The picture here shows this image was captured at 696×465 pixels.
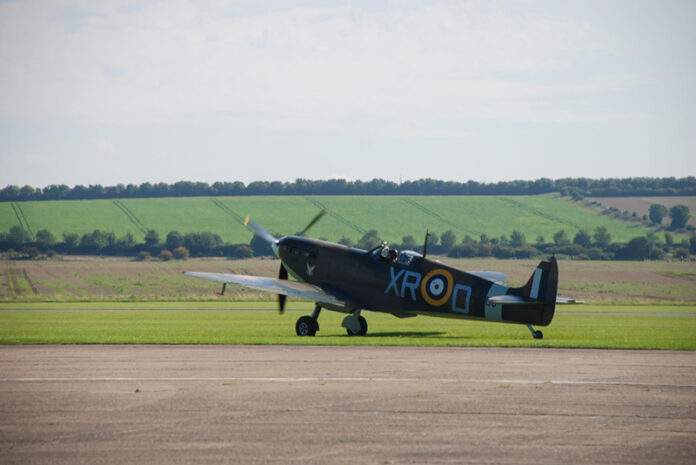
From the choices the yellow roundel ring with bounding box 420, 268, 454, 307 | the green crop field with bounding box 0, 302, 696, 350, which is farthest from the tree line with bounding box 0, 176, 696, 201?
the yellow roundel ring with bounding box 420, 268, 454, 307

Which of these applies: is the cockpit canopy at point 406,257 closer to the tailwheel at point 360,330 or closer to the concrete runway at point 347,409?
the tailwheel at point 360,330

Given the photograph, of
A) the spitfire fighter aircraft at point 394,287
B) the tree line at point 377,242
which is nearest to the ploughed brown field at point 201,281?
the tree line at point 377,242

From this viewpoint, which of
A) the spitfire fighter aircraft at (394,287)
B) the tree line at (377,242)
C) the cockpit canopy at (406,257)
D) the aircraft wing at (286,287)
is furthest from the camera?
the tree line at (377,242)

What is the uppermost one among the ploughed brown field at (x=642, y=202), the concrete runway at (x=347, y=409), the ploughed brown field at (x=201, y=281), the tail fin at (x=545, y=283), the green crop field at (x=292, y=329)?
the ploughed brown field at (x=642, y=202)

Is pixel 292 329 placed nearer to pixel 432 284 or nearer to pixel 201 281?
pixel 432 284

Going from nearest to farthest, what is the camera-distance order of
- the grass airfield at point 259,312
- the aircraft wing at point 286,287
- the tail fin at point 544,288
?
the tail fin at point 544,288 < the grass airfield at point 259,312 < the aircraft wing at point 286,287

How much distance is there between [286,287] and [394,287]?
127 inches

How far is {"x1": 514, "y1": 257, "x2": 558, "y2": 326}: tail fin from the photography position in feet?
94.1

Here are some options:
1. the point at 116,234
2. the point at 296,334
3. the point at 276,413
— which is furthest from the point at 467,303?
the point at 116,234

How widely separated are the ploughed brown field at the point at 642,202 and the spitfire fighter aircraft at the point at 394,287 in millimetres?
108792

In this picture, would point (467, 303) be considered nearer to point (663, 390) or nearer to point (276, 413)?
point (663, 390)

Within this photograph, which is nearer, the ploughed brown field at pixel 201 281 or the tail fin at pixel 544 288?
the tail fin at pixel 544 288

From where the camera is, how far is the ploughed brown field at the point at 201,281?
71.8m

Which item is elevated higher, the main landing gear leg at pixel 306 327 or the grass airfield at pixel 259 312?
the main landing gear leg at pixel 306 327
